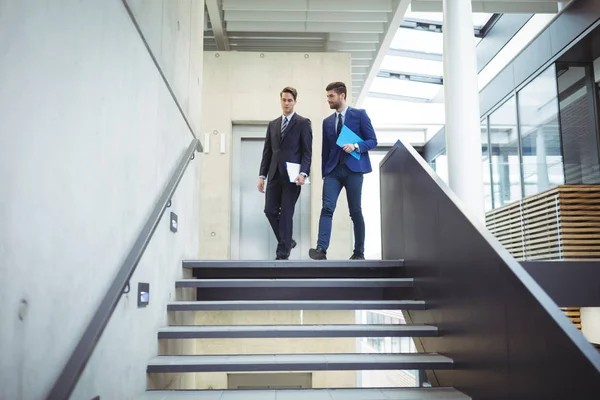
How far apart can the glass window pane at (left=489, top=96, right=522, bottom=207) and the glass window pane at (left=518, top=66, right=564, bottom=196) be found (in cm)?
29

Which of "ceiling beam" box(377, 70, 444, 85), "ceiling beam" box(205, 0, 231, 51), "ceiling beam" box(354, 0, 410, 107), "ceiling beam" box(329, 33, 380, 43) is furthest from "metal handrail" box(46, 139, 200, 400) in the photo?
"ceiling beam" box(377, 70, 444, 85)

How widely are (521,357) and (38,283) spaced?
6.36 feet

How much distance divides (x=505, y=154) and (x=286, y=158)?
6.28 metres

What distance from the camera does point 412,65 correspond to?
13.9m

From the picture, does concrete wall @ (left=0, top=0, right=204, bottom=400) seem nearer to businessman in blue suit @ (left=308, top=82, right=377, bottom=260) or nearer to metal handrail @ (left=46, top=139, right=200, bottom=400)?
metal handrail @ (left=46, top=139, right=200, bottom=400)

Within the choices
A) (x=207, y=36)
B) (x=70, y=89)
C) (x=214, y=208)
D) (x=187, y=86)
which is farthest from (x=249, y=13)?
(x=70, y=89)

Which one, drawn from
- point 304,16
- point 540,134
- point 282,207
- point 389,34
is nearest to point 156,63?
point 282,207

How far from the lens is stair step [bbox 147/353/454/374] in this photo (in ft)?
10.8

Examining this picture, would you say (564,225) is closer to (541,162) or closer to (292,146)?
(541,162)

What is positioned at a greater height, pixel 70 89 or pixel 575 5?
pixel 575 5

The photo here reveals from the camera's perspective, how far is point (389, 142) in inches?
607

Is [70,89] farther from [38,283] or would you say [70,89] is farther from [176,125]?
[176,125]

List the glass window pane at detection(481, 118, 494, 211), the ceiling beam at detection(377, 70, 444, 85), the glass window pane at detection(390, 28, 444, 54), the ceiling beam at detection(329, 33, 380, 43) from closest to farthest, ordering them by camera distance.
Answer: the ceiling beam at detection(329, 33, 380, 43)
the glass window pane at detection(481, 118, 494, 211)
the glass window pane at detection(390, 28, 444, 54)
the ceiling beam at detection(377, 70, 444, 85)

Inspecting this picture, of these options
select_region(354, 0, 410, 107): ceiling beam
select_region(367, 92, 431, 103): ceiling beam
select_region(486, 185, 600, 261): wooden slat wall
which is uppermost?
select_region(367, 92, 431, 103): ceiling beam
